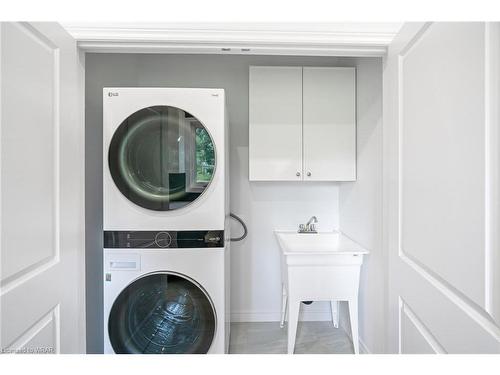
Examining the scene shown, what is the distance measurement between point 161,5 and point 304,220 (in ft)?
7.24

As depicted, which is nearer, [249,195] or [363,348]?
[363,348]

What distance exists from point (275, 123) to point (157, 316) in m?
1.54

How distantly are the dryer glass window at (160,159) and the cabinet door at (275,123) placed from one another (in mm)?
672

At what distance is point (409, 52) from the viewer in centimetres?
94

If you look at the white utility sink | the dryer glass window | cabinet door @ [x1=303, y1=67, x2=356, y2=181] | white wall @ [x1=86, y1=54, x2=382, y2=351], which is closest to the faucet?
white wall @ [x1=86, y1=54, x2=382, y2=351]

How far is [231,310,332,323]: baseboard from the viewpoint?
8.55 ft

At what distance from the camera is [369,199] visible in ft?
6.53

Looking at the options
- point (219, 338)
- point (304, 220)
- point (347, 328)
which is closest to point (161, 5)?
point (219, 338)

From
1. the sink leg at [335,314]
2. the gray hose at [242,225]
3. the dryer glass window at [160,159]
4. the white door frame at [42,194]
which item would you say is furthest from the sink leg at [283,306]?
the white door frame at [42,194]

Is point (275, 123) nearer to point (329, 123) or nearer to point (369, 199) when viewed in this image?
point (329, 123)

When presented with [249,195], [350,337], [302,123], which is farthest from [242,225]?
[350,337]

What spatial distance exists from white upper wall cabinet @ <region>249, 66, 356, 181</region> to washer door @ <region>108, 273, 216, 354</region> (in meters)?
0.97

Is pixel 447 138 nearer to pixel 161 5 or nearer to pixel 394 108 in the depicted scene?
pixel 394 108

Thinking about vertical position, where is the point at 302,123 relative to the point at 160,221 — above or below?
above
